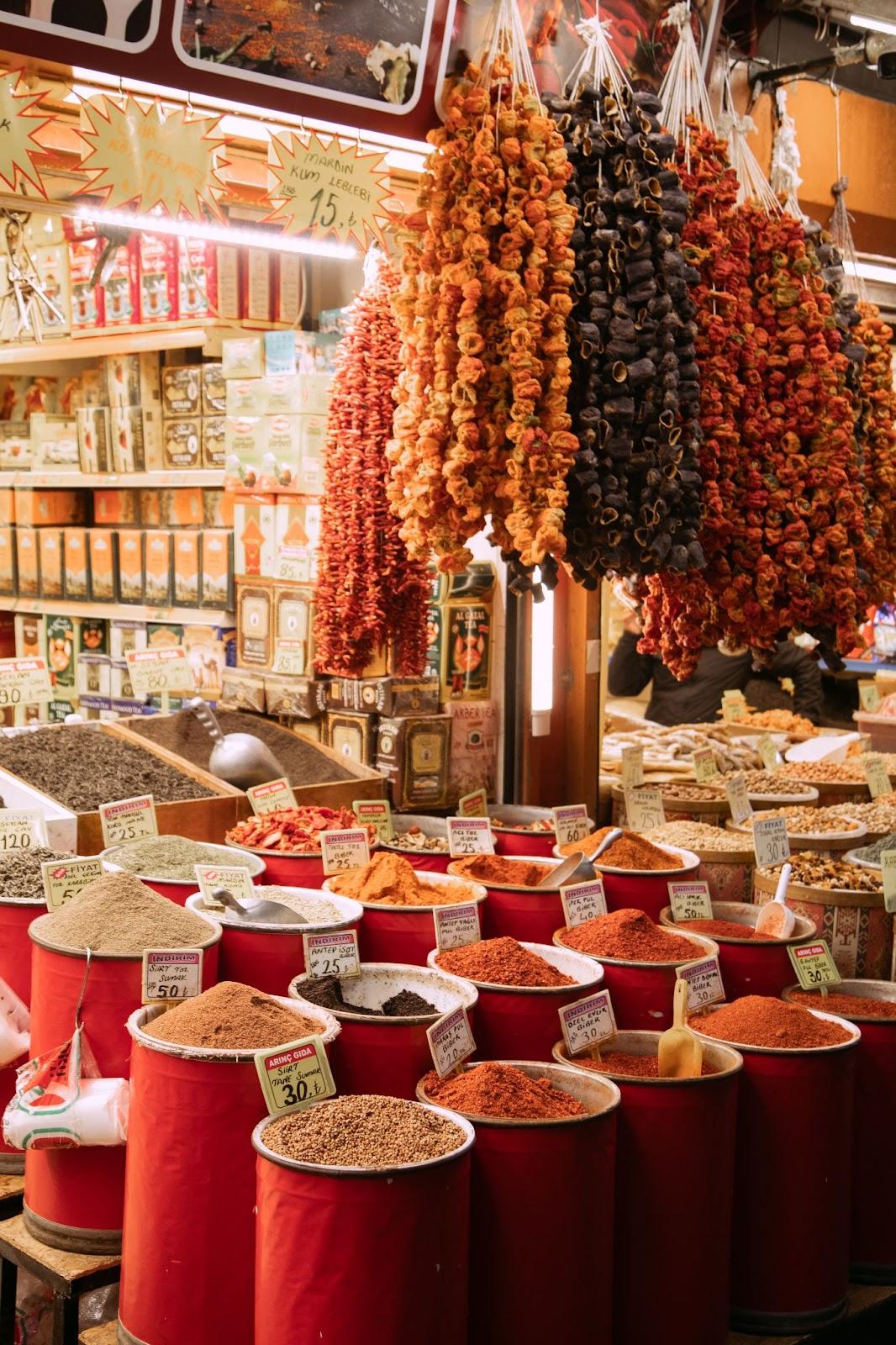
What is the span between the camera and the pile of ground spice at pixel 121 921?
1.92 m

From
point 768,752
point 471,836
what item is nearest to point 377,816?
point 471,836

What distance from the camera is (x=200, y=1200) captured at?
1.68 meters

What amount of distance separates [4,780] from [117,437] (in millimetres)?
2313

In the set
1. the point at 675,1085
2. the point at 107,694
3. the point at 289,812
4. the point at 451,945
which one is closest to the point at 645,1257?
the point at 675,1085

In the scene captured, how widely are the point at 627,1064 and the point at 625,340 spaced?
1.19 meters

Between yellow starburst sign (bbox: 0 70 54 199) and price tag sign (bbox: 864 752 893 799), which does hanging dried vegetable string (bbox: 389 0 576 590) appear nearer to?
yellow starburst sign (bbox: 0 70 54 199)

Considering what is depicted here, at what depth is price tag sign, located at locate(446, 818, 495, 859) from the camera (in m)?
2.76

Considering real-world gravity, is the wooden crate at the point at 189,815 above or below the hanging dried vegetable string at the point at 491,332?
below

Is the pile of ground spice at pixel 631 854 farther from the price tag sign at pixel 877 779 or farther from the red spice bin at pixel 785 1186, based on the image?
the price tag sign at pixel 877 779

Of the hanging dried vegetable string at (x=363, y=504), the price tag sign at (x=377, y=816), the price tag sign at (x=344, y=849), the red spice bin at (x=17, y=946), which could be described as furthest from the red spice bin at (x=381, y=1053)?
the hanging dried vegetable string at (x=363, y=504)

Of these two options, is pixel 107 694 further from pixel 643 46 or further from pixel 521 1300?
pixel 521 1300

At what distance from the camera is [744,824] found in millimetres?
3168

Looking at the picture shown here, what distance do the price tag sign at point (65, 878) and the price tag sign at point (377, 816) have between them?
738mm

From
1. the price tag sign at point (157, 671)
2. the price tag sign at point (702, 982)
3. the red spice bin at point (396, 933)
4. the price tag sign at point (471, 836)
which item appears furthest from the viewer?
the price tag sign at point (157, 671)
